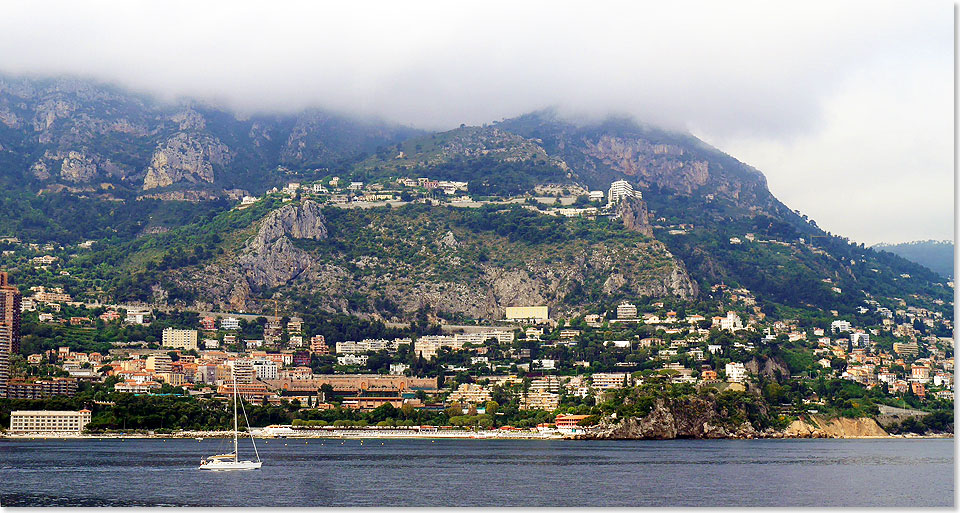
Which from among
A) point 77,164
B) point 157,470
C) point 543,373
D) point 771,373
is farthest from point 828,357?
point 77,164

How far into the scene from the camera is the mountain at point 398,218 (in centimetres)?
10962

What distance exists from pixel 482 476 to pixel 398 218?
7385cm

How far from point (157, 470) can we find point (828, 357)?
61517 mm

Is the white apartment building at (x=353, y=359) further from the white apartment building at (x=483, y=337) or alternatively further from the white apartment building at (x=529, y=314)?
the white apartment building at (x=529, y=314)

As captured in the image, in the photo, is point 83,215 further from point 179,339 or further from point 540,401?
point 540,401

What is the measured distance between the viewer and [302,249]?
111 meters

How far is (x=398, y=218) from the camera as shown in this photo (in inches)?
4660

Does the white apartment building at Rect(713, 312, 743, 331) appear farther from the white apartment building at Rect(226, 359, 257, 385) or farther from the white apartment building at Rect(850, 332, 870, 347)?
the white apartment building at Rect(226, 359, 257, 385)

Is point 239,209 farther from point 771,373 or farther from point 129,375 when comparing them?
point 771,373

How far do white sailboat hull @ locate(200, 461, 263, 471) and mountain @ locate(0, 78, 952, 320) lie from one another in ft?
188

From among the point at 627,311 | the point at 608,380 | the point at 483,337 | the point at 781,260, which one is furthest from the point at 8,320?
the point at 781,260

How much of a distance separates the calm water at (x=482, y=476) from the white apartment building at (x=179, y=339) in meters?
31.4

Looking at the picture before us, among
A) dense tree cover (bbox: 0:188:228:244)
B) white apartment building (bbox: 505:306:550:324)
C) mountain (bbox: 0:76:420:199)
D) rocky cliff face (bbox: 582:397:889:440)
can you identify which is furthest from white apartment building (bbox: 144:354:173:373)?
mountain (bbox: 0:76:420:199)

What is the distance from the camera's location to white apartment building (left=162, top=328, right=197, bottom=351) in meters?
99.3
